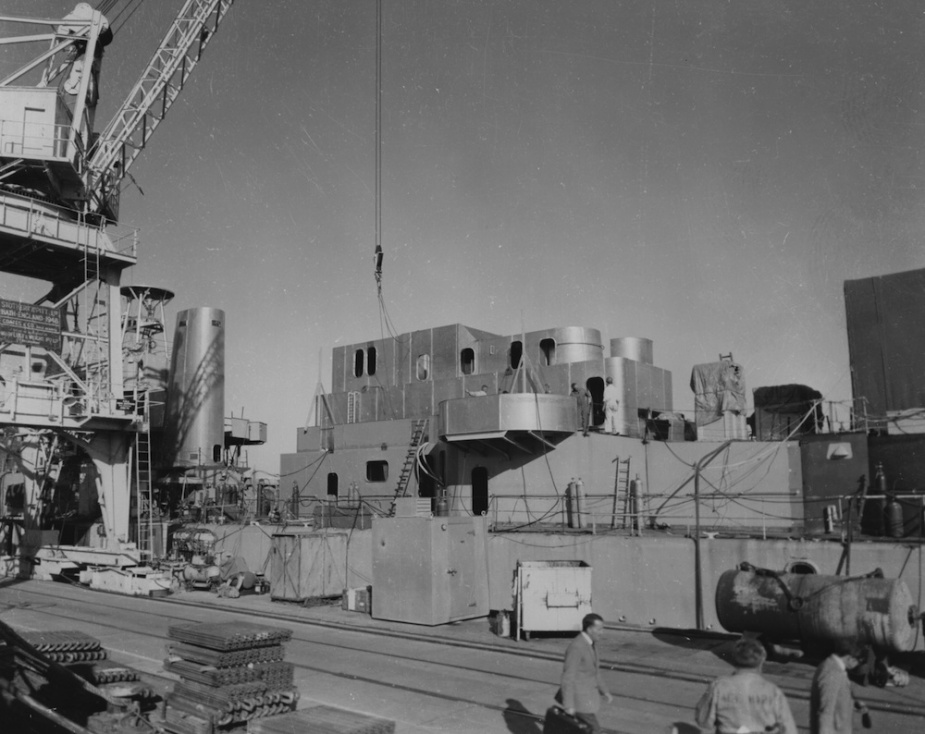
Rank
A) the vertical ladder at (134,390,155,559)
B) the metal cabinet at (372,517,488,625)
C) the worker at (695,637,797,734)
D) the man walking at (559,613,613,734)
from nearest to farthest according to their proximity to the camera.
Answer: the worker at (695,637,797,734) < the man walking at (559,613,613,734) < the metal cabinet at (372,517,488,625) < the vertical ladder at (134,390,155,559)

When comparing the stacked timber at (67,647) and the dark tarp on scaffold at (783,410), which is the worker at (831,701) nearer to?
the stacked timber at (67,647)

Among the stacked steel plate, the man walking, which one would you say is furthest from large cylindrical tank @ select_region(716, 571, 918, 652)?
the stacked steel plate

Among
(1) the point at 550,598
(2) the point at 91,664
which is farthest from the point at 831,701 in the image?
(1) the point at 550,598

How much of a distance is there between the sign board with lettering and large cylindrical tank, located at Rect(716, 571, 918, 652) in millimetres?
25106

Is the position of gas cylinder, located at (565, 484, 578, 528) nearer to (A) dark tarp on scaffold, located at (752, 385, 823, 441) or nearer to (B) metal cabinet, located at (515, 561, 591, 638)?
(B) metal cabinet, located at (515, 561, 591, 638)

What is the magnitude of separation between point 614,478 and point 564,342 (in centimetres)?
608

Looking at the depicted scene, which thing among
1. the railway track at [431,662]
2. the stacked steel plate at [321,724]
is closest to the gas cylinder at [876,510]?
the railway track at [431,662]

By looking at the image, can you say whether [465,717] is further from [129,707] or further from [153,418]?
[153,418]

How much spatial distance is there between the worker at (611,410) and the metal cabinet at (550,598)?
7921 millimetres

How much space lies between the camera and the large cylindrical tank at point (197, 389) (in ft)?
134

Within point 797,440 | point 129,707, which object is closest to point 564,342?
point 797,440

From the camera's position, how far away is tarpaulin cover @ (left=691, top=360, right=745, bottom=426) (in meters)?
25.0

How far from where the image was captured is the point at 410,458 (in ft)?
91.6

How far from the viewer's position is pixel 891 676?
1254cm
